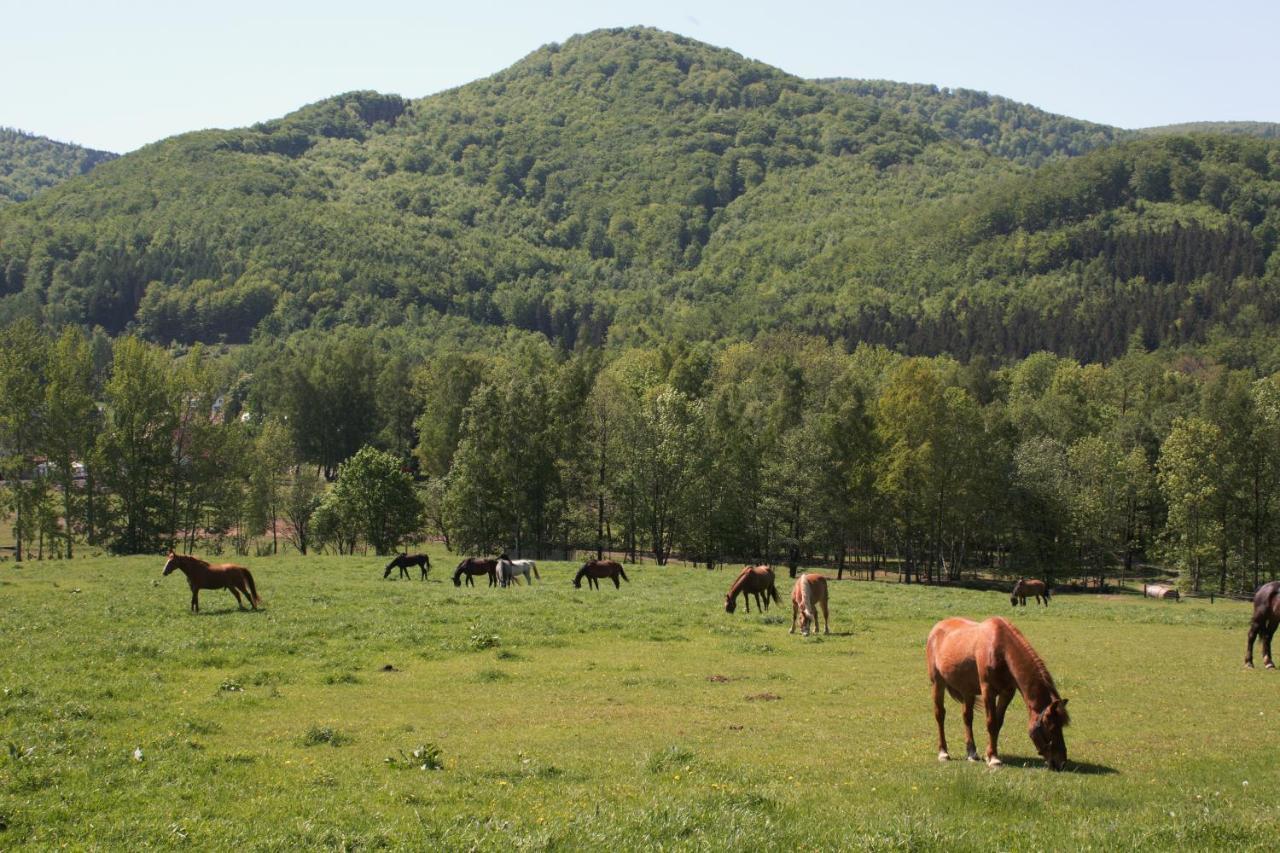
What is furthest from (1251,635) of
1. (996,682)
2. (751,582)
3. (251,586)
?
(251,586)

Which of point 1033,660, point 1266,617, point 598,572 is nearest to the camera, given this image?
point 1033,660

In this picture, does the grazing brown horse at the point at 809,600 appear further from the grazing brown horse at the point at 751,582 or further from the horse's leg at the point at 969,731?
the horse's leg at the point at 969,731

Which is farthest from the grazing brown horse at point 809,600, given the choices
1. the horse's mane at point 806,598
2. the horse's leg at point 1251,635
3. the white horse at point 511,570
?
the white horse at point 511,570

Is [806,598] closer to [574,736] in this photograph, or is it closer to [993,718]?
[574,736]

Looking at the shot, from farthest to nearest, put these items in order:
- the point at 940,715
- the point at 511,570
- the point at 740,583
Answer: the point at 511,570 → the point at 740,583 → the point at 940,715

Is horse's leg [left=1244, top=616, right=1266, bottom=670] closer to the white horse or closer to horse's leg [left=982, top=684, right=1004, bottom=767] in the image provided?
horse's leg [left=982, top=684, right=1004, bottom=767]

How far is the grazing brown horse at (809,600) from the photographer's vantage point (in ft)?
101

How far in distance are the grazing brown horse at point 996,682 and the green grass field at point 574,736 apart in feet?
1.95

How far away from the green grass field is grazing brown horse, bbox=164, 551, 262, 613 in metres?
0.77

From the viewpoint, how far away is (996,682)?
575 inches

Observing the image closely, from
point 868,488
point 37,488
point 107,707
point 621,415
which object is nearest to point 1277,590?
point 107,707

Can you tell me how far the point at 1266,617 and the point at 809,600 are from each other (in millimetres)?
12414

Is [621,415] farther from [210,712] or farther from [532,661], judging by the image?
[210,712]

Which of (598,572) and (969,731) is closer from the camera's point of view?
(969,731)
